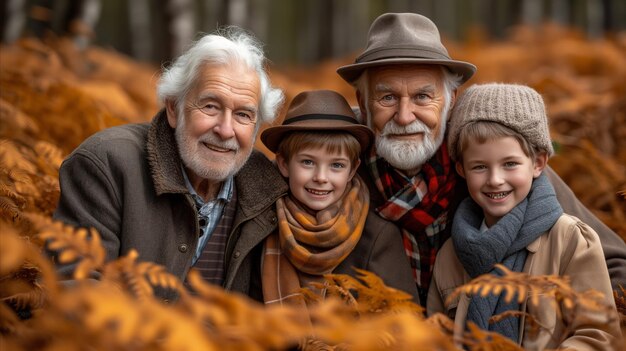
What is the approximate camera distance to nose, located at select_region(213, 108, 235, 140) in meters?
2.97

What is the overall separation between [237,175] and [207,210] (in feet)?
0.98

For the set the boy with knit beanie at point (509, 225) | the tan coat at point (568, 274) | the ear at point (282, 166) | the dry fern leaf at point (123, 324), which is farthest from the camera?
the ear at point (282, 166)

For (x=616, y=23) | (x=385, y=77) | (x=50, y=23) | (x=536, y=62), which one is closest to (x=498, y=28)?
(x=616, y=23)

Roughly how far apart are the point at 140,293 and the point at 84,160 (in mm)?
1362

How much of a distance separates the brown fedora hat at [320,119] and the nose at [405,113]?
0.19m

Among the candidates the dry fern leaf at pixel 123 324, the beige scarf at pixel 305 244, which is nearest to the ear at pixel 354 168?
the beige scarf at pixel 305 244

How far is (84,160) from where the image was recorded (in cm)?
278

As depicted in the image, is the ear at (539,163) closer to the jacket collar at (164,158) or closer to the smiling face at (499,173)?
the smiling face at (499,173)

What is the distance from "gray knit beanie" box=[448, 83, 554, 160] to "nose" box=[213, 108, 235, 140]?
46.0 inches

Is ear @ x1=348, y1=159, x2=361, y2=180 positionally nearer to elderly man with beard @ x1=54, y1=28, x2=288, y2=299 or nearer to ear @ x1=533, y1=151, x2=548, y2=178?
elderly man with beard @ x1=54, y1=28, x2=288, y2=299

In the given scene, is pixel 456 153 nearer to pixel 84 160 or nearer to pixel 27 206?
pixel 84 160

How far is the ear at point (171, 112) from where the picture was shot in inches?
125

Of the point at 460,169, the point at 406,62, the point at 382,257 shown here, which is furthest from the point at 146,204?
the point at 460,169

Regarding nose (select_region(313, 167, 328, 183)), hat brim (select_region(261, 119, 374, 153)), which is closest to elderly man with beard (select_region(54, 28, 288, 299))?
hat brim (select_region(261, 119, 374, 153))
